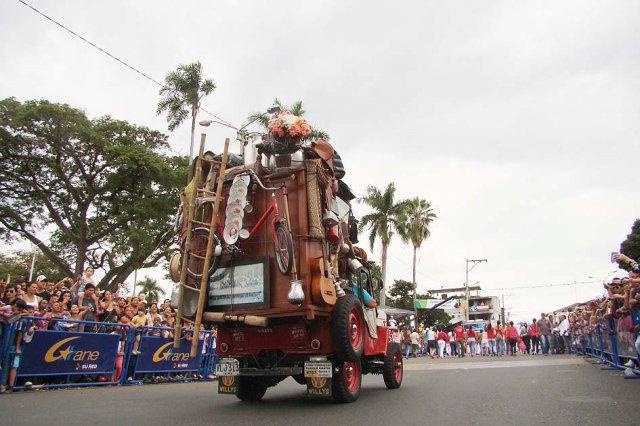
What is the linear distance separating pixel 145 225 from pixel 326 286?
76.9 feet

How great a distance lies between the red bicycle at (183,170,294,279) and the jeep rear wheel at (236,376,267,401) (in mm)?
1932

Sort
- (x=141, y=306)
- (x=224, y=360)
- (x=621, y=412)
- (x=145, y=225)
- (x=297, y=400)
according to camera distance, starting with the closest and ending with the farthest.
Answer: (x=621, y=412) < (x=224, y=360) < (x=297, y=400) < (x=141, y=306) < (x=145, y=225)

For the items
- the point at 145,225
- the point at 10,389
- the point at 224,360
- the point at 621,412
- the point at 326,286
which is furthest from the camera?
the point at 145,225

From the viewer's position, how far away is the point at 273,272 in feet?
23.2

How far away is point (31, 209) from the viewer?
2894cm

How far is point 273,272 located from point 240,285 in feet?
1.79

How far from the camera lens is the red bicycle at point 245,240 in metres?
6.77

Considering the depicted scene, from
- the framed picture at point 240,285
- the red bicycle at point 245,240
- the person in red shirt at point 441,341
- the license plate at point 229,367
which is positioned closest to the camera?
the red bicycle at point 245,240

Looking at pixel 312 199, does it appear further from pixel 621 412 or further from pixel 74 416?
pixel 621 412

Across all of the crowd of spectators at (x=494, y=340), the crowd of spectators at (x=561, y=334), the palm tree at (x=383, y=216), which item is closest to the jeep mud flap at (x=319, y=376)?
the crowd of spectators at (x=561, y=334)

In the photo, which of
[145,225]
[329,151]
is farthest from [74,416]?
[145,225]

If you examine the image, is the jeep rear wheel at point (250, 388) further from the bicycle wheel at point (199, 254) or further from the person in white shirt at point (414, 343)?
the person in white shirt at point (414, 343)

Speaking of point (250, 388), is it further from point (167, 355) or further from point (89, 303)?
point (89, 303)

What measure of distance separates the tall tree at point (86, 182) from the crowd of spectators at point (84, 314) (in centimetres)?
1441
